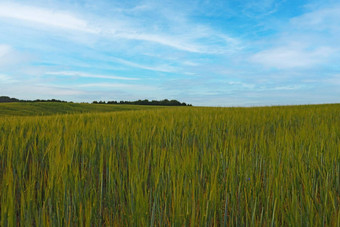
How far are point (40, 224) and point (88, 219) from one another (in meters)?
0.19

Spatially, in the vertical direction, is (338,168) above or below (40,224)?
above

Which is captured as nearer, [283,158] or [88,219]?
[88,219]

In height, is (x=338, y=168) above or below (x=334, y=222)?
above

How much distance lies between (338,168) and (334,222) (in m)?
0.57

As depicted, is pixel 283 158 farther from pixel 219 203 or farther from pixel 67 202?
pixel 67 202

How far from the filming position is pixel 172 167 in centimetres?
133

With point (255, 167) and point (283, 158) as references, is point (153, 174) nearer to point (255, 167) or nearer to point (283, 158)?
point (255, 167)

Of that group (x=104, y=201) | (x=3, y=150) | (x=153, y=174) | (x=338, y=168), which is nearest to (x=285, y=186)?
(x=338, y=168)

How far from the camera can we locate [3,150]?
2049 millimetres

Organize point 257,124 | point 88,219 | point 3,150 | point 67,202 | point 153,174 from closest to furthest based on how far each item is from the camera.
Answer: point 88,219 < point 67,202 < point 153,174 < point 3,150 < point 257,124

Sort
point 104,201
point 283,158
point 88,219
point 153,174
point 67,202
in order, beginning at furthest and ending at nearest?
point 283,158 < point 153,174 < point 104,201 < point 67,202 < point 88,219

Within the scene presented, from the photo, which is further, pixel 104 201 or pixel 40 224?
pixel 104 201

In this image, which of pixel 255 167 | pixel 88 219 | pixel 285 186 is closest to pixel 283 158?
pixel 255 167

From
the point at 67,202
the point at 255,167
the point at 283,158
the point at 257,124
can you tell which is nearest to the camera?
the point at 67,202
